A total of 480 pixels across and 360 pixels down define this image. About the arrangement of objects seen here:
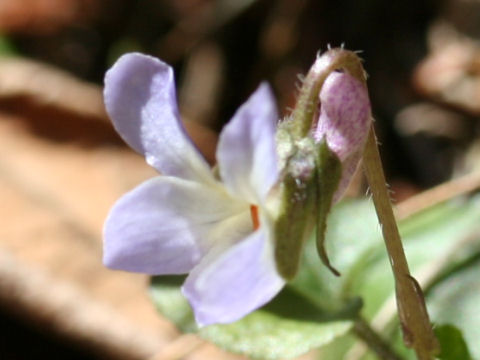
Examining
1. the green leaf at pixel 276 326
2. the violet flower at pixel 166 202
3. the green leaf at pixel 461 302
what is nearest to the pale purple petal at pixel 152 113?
the violet flower at pixel 166 202

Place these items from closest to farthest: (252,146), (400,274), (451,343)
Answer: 1. (252,146)
2. (400,274)
3. (451,343)

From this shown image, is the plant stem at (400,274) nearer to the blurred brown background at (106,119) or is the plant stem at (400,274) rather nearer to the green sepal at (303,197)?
the green sepal at (303,197)

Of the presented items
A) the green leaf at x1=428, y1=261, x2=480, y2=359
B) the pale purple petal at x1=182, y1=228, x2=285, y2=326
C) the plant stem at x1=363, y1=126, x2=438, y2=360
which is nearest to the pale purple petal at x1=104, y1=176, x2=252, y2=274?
the pale purple petal at x1=182, y1=228, x2=285, y2=326

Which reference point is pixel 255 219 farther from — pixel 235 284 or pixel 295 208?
pixel 235 284

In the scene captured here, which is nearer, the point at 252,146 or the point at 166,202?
the point at 252,146

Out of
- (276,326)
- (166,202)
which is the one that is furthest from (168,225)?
(276,326)

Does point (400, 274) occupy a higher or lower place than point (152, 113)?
lower
